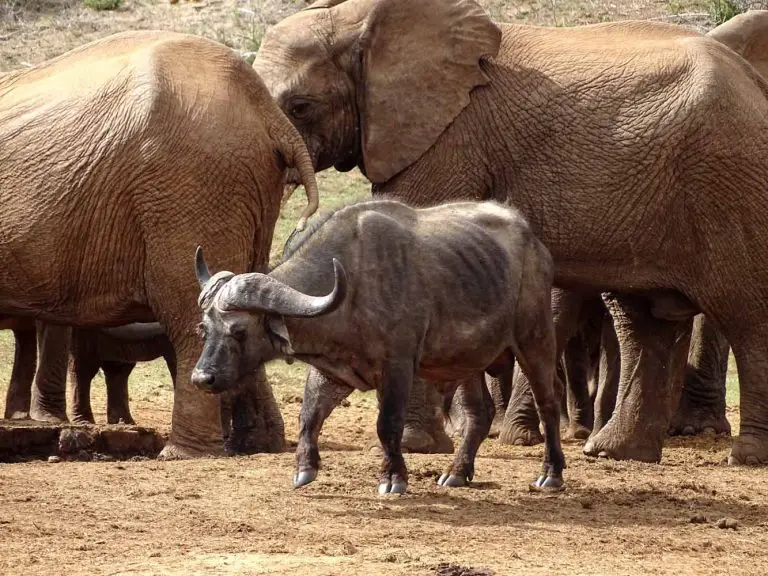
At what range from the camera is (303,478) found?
965cm

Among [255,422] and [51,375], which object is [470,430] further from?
[51,375]

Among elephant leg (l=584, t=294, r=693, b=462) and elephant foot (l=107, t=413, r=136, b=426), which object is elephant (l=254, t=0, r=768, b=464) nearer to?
elephant leg (l=584, t=294, r=693, b=462)

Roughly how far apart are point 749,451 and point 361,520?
14.1ft

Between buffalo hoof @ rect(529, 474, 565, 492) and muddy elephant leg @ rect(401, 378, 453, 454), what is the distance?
80.6 inches

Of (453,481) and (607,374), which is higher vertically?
(453,481)

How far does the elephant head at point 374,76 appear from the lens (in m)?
12.8

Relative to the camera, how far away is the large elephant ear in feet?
42.0

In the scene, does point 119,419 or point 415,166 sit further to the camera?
point 119,419

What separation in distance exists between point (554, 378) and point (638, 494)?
3.04 feet

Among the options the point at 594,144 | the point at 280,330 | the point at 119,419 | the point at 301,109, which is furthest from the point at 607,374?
the point at 280,330

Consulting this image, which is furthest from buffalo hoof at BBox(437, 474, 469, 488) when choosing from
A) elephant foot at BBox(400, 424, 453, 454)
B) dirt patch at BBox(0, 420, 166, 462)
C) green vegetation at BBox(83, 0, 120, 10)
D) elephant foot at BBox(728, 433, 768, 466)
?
green vegetation at BBox(83, 0, 120, 10)

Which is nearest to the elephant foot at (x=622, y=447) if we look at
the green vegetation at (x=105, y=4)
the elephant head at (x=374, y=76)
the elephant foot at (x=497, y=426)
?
the elephant foot at (x=497, y=426)

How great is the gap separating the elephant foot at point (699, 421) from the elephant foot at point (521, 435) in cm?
216

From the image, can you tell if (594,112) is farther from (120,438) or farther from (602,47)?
(120,438)
